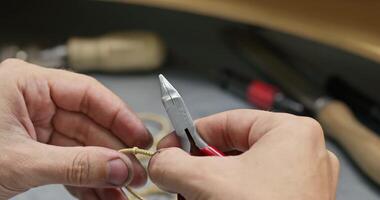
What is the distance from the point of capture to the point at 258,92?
2.37 ft

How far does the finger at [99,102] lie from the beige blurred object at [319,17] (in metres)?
0.26

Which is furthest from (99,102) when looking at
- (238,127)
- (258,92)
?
(258,92)

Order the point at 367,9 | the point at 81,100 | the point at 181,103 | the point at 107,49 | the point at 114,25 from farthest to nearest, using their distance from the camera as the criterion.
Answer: the point at 114,25
the point at 107,49
the point at 367,9
the point at 81,100
the point at 181,103

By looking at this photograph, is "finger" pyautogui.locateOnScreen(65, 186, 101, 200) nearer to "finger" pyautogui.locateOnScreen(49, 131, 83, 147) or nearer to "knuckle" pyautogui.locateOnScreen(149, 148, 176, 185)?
"finger" pyautogui.locateOnScreen(49, 131, 83, 147)

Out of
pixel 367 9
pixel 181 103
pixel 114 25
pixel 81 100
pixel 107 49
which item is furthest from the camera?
pixel 114 25

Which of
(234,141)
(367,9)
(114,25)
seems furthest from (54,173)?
(114,25)

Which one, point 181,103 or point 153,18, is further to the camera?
point 153,18

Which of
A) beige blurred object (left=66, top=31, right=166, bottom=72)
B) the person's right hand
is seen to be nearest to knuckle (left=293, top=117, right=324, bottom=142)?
the person's right hand

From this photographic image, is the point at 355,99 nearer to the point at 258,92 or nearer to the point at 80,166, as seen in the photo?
the point at 258,92

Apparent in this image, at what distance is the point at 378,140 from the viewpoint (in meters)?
0.61

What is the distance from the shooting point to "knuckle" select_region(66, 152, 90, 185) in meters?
A: 0.42

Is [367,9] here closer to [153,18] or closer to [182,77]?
[182,77]

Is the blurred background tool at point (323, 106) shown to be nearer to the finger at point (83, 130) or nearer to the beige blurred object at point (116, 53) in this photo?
the beige blurred object at point (116, 53)

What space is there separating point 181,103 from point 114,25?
0.54 m
